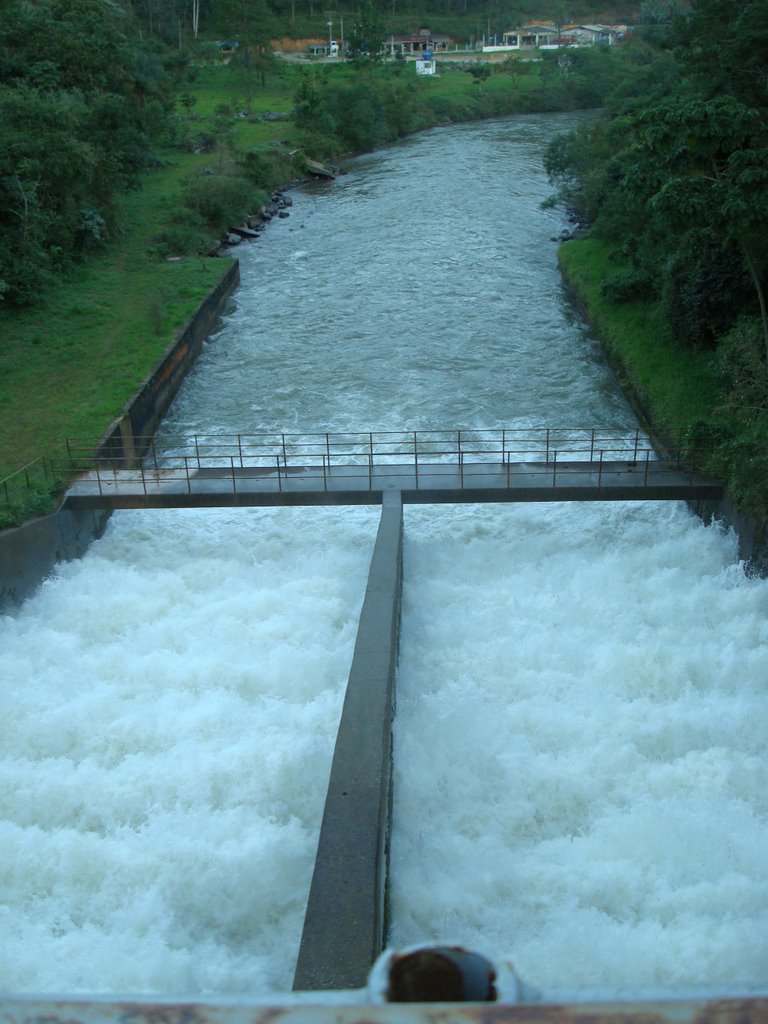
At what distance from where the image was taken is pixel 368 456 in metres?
20.2

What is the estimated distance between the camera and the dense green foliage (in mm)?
16047

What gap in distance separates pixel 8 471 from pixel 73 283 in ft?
48.8

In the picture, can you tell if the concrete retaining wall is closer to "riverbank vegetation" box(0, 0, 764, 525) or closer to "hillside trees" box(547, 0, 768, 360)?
"riverbank vegetation" box(0, 0, 764, 525)

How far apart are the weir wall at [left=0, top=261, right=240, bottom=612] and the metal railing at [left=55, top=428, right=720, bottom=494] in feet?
1.75

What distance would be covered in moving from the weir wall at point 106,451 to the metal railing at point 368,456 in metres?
0.53

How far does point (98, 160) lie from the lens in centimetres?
3341

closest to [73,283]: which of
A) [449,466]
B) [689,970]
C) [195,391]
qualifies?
[195,391]

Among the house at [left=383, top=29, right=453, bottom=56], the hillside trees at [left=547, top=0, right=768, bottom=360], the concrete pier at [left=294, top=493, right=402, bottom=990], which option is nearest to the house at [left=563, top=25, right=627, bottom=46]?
the house at [left=383, top=29, right=453, bottom=56]

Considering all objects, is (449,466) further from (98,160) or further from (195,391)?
(98,160)

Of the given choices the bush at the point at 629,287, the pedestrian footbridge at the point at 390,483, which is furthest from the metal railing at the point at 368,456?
the bush at the point at 629,287

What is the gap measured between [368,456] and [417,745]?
9.44 meters

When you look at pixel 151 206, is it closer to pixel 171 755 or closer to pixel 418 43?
pixel 171 755

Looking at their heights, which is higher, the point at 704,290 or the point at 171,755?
the point at 704,290

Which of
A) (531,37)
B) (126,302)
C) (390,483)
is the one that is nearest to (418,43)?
(531,37)
